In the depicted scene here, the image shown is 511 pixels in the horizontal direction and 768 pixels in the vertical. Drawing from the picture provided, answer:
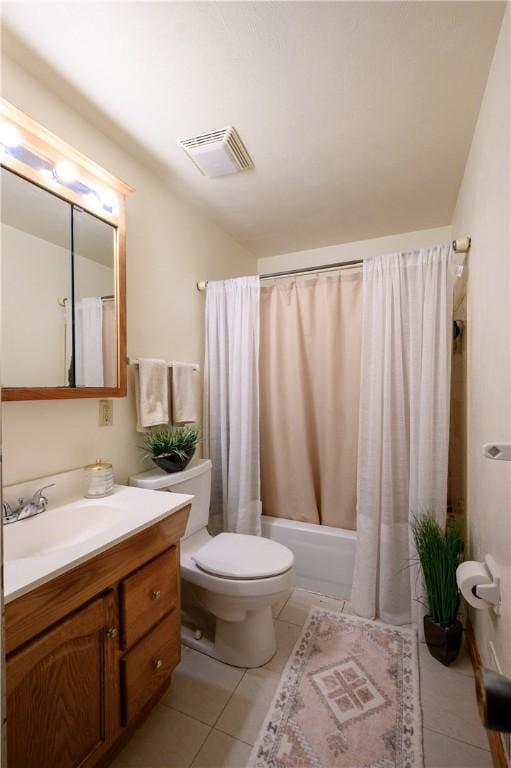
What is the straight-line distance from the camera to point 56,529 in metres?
1.20

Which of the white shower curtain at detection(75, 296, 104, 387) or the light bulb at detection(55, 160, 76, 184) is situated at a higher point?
the light bulb at detection(55, 160, 76, 184)

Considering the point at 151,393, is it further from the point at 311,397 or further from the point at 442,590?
A: the point at 442,590

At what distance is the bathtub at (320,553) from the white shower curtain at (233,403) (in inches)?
7.4

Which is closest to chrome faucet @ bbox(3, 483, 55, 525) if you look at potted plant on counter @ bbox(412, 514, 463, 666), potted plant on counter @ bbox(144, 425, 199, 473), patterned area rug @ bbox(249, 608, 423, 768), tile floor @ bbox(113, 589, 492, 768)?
potted plant on counter @ bbox(144, 425, 199, 473)

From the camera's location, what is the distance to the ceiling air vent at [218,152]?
5.11 feet

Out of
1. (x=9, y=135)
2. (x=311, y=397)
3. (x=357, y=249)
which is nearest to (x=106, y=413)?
(x=9, y=135)

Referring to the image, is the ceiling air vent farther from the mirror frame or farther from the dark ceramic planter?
the dark ceramic planter

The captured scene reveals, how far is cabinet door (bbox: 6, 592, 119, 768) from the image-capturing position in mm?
805

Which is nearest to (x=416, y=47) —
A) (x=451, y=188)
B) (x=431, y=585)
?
(x=451, y=188)

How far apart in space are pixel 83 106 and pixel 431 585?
8.27ft

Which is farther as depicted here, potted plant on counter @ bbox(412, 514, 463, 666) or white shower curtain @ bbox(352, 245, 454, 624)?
white shower curtain @ bbox(352, 245, 454, 624)

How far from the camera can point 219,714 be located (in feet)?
4.25

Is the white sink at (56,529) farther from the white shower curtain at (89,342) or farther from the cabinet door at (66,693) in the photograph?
the white shower curtain at (89,342)

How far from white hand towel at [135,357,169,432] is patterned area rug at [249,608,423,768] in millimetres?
1254
